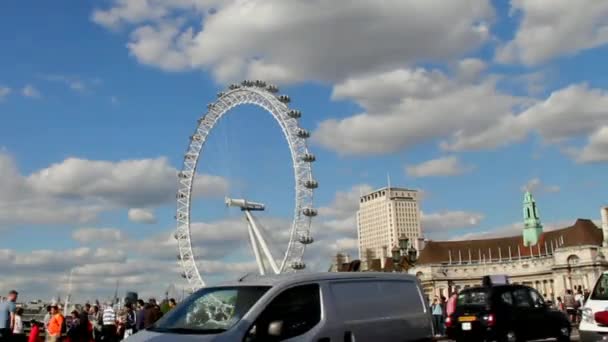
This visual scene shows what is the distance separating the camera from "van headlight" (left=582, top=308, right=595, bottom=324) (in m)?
12.2

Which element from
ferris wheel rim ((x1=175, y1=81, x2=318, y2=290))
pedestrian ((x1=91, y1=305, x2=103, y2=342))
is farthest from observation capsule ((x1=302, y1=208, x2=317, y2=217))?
pedestrian ((x1=91, y1=305, x2=103, y2=342))

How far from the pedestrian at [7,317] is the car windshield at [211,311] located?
837 cm

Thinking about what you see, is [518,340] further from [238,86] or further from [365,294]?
[238,86]

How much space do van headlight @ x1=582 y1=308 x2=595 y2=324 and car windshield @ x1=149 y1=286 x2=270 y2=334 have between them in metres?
7.00

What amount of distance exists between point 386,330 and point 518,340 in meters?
9.53

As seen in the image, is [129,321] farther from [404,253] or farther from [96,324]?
[404,253]

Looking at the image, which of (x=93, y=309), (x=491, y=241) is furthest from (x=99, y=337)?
(x=491, y=241)

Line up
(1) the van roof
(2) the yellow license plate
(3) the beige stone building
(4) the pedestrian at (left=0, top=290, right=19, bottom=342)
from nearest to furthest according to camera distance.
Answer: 1. (1) the van roof
2. (4) the pedestrian at (left=0, top=290, right=19, bottom=342)
3. (2) the yellow license plate
4. (3) the beige stone building

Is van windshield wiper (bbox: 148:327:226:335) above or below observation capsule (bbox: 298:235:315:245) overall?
below

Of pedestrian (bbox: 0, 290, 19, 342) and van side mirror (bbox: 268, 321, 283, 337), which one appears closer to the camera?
van side mirror (bbox: 268, 321, 283, 337)

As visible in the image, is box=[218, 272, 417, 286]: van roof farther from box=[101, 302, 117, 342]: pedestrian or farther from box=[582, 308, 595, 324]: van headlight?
box=[101, 302, 117, 342]: pedestrian

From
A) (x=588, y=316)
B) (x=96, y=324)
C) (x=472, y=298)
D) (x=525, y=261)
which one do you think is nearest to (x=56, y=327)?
(x=96, y=324)

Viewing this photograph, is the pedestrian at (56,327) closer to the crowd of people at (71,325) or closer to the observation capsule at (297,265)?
the crowd of people at (71,325)

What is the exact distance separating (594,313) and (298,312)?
656 cm
